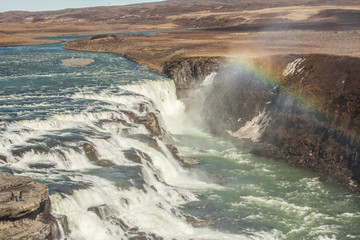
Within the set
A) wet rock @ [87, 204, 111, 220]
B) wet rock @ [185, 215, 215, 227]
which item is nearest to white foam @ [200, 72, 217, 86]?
wet rock @ [185, 215, 215, 227]

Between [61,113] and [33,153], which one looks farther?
[61,113]

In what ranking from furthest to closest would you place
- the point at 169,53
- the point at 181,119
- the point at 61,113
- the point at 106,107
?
the point at 169,53 → the point at 181,119 → the point at 106,107 → the point at 61,113

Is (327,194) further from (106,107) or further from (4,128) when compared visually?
(4,128)

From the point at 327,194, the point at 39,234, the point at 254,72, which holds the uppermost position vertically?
the point at 254,72

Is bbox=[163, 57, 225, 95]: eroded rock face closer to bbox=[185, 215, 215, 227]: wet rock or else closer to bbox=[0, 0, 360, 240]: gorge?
bbox=[0, 0, 360, 240]: gorge

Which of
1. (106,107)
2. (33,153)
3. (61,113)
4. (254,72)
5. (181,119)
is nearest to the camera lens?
(33,153)

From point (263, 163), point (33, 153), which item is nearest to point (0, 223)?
point (33, 153)
